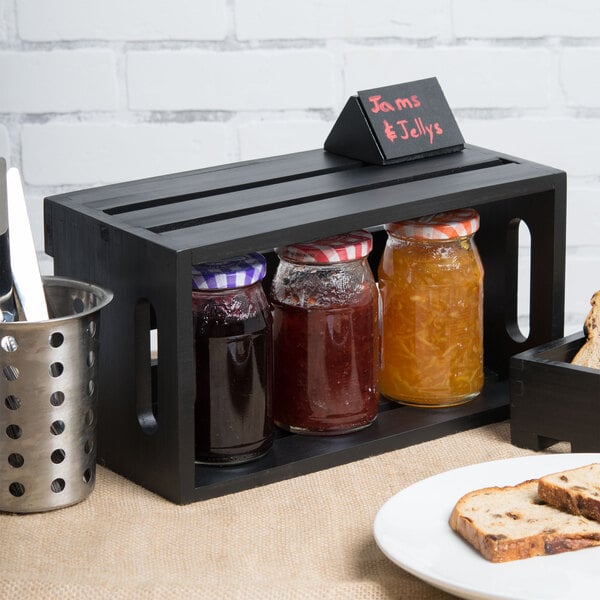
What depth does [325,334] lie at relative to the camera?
1198 mm

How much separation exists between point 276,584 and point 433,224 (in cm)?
43

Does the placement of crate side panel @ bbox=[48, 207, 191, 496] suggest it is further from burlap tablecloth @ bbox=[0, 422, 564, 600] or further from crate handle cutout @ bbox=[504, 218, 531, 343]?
crate handle cutout @ bbox=[504, 218, 531, 343]

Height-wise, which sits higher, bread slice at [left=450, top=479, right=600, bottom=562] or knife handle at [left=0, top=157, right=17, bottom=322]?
knife handle at [left=0, top=157, right=17, bottom=322]

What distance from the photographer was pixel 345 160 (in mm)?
1371

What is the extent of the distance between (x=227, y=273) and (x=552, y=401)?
13.5 inches

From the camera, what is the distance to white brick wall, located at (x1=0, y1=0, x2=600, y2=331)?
6.35ft

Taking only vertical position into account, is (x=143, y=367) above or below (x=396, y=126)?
below

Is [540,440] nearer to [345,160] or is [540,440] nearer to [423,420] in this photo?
[423,420]

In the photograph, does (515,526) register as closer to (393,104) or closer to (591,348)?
(591,348)

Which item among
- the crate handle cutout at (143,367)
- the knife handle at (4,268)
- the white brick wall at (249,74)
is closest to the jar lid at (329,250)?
the crate handle cutout at (143,367)

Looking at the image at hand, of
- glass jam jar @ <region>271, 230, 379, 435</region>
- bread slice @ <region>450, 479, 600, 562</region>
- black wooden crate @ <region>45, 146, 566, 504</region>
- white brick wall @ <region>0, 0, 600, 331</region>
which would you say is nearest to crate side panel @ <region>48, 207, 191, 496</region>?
black wooden crate @ <region>45, 146, 566, 504</region>

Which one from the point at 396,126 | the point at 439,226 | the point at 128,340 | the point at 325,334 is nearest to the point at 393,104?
the point at 396,126

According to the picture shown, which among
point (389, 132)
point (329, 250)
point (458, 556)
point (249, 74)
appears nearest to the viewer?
point (458, 556)

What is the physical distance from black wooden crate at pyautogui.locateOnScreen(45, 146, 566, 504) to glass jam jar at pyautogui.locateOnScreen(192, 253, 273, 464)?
1.1 inches
